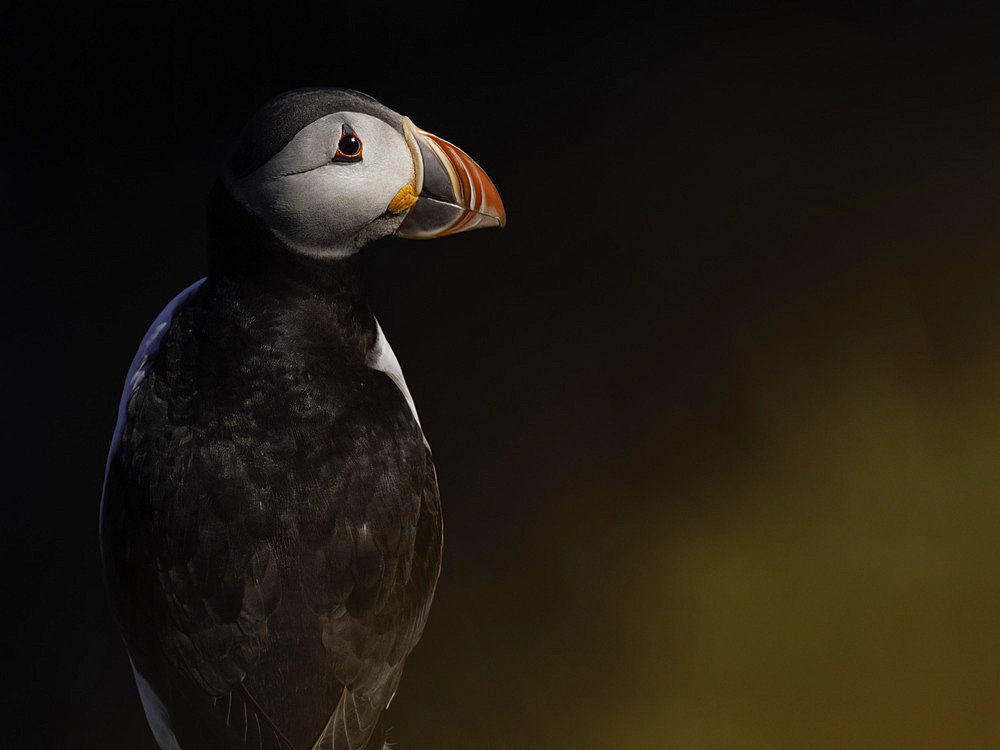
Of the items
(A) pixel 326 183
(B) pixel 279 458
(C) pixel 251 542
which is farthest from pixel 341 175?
(C) pixel 251 542

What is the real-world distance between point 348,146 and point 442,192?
14cm

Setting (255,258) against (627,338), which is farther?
(627,338)

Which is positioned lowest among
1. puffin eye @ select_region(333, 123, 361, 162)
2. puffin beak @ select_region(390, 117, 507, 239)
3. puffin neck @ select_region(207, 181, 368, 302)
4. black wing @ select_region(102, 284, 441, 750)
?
black wing @ select_region(102, 284, 441, 750)

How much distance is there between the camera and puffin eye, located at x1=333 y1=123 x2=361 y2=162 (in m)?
1.11

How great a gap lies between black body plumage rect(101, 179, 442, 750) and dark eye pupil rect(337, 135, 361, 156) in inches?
5.7

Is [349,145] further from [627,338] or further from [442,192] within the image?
[627,338]

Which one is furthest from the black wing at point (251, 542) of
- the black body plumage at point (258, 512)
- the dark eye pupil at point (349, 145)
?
the dark eye pupil at point (349, 145)

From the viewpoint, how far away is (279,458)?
1149 millimetres

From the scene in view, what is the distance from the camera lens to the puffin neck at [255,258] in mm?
1157

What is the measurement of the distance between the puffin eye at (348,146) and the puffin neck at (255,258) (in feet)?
0.44

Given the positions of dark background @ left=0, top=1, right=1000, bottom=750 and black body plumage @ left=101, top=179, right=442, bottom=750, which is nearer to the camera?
black body plumage @ left=101, top=179, right=442, bottom=750

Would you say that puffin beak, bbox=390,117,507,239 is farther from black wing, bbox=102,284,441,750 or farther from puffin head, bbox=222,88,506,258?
black wing, bbox=102,284,441,750

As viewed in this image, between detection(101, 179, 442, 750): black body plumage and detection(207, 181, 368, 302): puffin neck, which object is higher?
detection(207, 181, 368, 302): puffin neck

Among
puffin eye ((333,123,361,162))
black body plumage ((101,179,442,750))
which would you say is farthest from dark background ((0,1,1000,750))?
puffin eye ((333,123,361,162))
